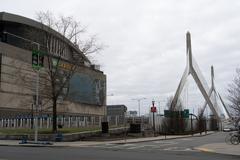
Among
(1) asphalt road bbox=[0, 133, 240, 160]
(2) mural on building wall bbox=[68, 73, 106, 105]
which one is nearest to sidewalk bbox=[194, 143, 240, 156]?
(1) asphalt road bbox=[0, 133, 240, 160]

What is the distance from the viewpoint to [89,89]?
405 feet

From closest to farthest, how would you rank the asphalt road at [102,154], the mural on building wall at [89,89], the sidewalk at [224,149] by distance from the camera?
the asphalt road at [102,154], the sidewalk at [224,149], the mural on building wall at [89,89]

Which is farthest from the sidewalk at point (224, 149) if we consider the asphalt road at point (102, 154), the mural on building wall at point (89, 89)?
the mural on building wall at point (89, 89)

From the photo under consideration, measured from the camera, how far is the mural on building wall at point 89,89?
11269cm

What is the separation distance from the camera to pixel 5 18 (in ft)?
322

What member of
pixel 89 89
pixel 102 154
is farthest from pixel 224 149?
pixel 89 89

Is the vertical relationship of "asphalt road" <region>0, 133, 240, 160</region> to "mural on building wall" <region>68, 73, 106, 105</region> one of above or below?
below

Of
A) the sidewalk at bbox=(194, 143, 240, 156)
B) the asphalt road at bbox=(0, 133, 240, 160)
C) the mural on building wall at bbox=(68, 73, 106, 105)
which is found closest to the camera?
the asphalt road at bbox=(0, 133, 240, 160)

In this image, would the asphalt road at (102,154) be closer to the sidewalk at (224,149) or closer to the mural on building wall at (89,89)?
the sidewalk at (224,149)

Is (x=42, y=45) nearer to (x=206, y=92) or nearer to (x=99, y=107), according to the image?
(x=206, y=92)

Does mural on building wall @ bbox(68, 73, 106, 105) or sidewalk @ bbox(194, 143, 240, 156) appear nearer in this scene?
sidewalk @ bbox(194, 143, 240, 156)

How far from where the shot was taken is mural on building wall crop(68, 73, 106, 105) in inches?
4437

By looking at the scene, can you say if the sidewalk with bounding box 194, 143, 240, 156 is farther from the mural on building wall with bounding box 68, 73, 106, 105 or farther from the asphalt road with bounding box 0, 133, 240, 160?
the mural on building wall with bounding box 68, 73, 106, 105

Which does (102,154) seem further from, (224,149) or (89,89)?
(89,89)
